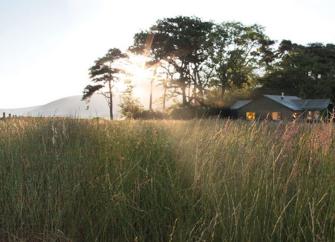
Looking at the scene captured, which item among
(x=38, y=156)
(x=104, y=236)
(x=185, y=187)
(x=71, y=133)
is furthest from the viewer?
(x=71, y=133)

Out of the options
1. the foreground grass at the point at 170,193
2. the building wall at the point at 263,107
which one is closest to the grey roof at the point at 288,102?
the building wall at the point at 263,107

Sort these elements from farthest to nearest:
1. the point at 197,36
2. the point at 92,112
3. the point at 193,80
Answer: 1. the point at 193,80
2. the point at 197,36
3. the point at 92,112

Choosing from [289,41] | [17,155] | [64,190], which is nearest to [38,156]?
[17,155]

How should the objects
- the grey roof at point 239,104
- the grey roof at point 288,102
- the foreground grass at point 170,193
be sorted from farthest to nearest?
the grey roof at point 239,104
the grey roof at point 288,102
the foreground grass at point 170,193

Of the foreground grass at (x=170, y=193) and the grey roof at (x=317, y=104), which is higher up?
the grey roof at (x=317, y=104)

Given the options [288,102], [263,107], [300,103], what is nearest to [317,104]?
[300,103]

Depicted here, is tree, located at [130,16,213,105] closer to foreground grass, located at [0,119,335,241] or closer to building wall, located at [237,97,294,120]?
building wall, located at [237,97,294,120]

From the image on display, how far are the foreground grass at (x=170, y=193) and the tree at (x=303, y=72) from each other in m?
50.7

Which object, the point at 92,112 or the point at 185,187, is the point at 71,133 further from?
the point at 185,187

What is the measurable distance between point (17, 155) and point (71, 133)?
4.48 ft

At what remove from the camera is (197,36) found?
143 ft

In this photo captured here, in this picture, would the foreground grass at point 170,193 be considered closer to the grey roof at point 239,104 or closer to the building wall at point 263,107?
the building wall at point 263,107

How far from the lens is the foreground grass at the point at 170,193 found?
107 inches

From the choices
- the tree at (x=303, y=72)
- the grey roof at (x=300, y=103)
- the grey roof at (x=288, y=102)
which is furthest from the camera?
the tree at (x=303, y=72)
